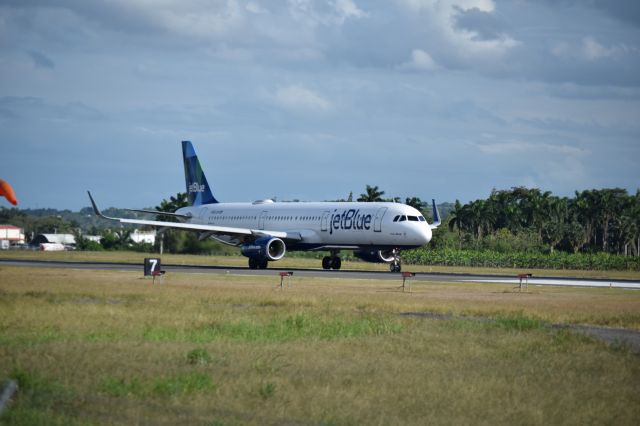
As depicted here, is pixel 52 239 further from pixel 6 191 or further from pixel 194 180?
pixel 6 191

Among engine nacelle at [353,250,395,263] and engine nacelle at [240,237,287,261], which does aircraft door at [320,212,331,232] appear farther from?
engine nacelle at [240,237,287,261]

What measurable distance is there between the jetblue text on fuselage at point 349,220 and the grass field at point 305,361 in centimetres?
2361

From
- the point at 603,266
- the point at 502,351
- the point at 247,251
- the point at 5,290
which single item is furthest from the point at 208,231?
the point at 502,351

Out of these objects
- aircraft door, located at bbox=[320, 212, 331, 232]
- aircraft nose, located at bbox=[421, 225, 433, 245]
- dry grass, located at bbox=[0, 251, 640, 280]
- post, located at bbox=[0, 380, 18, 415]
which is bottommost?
post, located at bbox=[0, 380, 18, 415]

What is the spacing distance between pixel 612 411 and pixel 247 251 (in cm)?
4723

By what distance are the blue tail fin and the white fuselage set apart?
20.3ft

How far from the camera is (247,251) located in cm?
6247

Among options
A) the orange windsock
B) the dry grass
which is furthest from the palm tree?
the orange windsock

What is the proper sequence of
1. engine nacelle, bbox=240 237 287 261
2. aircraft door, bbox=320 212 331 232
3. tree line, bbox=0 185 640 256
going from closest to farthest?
engine nacelle, bbox=240 237 287 261, aircraft door, bbox=320 212 331 232, tree line, bbox=0 185 640 256

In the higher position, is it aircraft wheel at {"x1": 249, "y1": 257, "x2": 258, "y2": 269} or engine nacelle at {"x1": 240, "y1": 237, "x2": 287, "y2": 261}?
engine nacelle at {"x1": 240, "y1": 237, "x2": 287, "y2": 261}

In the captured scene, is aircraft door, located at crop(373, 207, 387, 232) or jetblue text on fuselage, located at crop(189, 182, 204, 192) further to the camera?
jetblue text on fuselage, located at crop(189, 182, 204, 192)

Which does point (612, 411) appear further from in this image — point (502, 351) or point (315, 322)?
point (315, 322)

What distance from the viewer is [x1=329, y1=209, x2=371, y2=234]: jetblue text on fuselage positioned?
200ft

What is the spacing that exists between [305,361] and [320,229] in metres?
43.2
